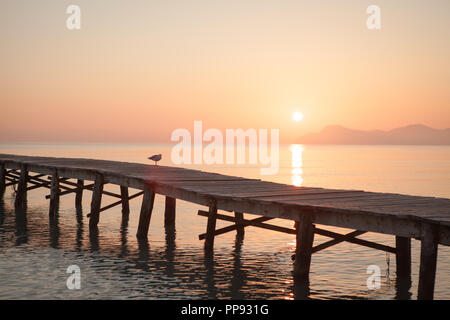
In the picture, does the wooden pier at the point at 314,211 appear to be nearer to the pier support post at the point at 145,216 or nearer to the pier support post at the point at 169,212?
the pier support post at the point at 145,216

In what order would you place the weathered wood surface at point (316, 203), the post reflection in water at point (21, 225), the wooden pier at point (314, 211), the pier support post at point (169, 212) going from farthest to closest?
the pier support post at point (169, 212)
the post reflection in water at point (21, 225)
the weathered wood surface at point (316, 203)
the wooden pier at point (314, 211)

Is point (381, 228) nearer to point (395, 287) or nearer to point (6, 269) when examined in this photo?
point (395, 287)

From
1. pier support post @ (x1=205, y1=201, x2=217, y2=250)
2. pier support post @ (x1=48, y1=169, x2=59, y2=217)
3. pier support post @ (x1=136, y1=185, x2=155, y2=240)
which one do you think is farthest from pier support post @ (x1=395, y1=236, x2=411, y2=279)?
pier support post @ (x1=48, y1=169, x2=59, y2=217)

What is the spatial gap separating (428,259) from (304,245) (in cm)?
265

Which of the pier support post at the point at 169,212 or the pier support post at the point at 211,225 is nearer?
the pier support post at the point at 211,225

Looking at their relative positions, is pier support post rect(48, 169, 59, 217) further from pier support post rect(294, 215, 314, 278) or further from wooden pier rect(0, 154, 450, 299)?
pier support post rect(294, 215, 314, 278)

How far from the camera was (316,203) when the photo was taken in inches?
432

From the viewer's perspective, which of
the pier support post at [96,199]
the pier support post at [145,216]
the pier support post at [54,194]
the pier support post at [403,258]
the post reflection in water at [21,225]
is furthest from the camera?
the pier support post at [54,194]

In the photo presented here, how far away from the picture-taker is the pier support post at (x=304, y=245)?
1086 cm

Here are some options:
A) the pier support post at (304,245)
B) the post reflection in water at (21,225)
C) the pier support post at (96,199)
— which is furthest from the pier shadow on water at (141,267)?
the pier support post at (96,199)

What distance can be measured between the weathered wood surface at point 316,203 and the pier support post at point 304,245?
0.17 m

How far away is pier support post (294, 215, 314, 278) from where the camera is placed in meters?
10.9

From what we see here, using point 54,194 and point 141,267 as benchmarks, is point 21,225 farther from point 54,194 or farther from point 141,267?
point 141,267

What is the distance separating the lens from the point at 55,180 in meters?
20.8
